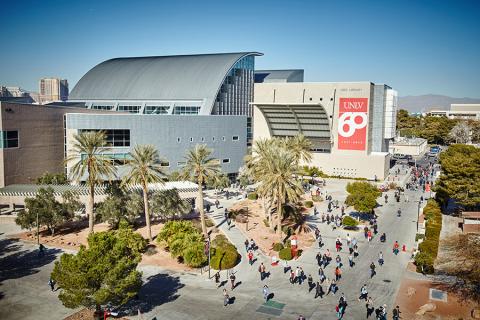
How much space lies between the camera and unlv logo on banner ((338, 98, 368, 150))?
81.9 meters

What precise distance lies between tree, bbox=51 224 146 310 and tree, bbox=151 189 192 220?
21.0 metres

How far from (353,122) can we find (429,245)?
4664cm

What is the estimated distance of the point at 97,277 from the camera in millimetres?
24438

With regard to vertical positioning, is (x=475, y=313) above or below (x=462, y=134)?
below

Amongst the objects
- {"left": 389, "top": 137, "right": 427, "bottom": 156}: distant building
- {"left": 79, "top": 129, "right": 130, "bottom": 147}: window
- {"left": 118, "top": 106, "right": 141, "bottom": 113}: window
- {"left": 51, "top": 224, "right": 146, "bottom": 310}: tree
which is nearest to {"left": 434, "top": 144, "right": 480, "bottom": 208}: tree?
{"left": 51, "top": 224, "right": 146, "bottom": 310}: tree

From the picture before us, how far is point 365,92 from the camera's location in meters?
81.2

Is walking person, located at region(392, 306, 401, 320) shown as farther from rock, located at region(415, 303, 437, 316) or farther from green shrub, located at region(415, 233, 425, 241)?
green shrub, located at region(415, 233, 425, 241)

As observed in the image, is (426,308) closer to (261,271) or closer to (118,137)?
(261,271)

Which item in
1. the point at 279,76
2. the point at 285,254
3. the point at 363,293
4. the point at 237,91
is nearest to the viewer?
the point at 363,293

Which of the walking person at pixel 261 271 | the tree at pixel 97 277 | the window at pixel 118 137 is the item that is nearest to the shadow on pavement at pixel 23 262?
the tree at pixel 97 277

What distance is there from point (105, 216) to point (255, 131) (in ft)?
170

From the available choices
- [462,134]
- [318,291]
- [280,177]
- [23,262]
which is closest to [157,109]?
[280,177]

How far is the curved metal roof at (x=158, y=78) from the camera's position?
82125 millimetres

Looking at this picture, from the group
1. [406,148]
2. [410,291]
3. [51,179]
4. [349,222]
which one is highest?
[406,148]
